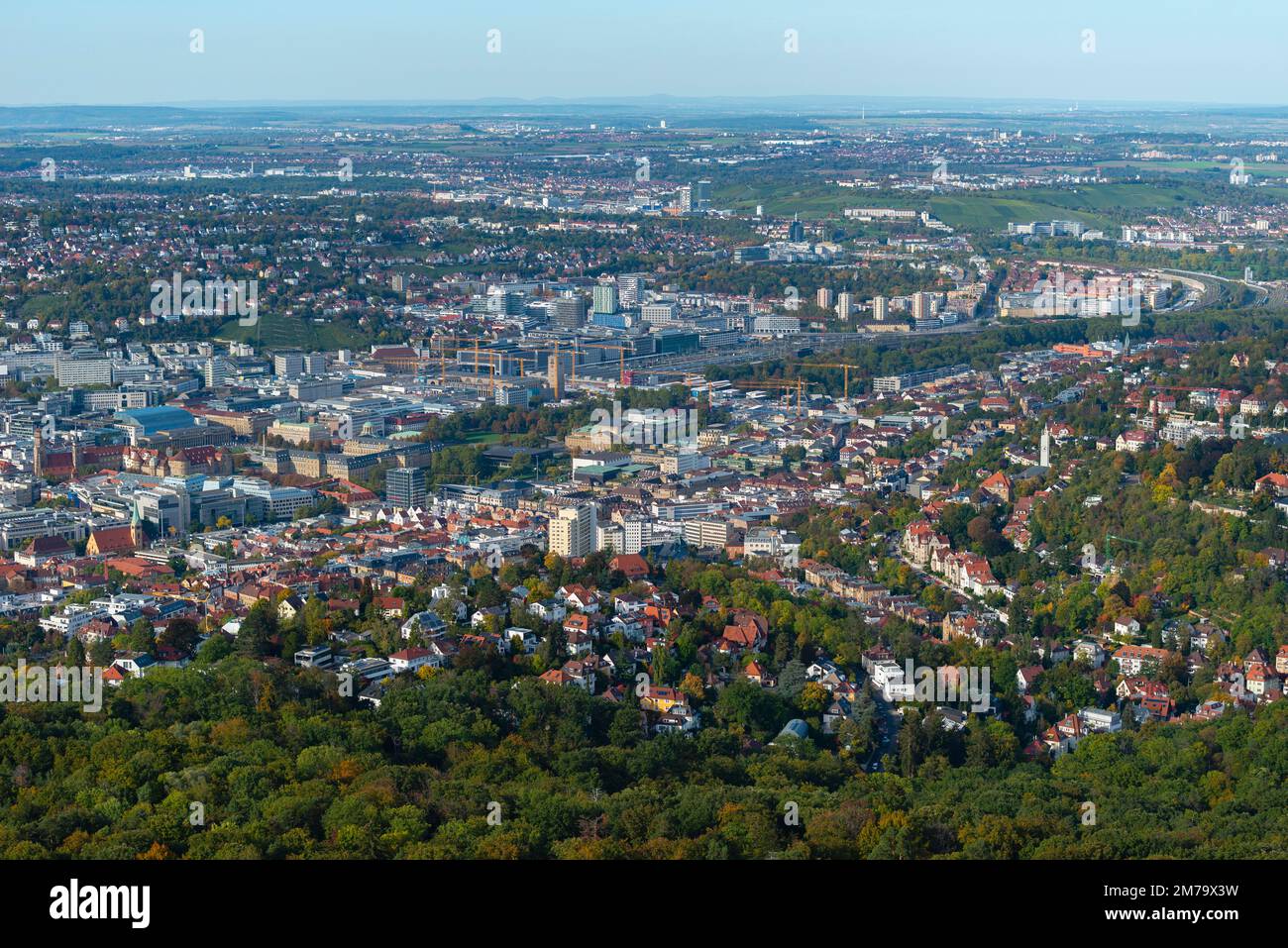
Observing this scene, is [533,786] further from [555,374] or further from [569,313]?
[569,313]

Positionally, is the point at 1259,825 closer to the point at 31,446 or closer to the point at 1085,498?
the point at 1085,498

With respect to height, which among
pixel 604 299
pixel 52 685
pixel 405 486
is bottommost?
pixel 405 486

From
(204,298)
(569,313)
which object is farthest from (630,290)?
(204,298)
